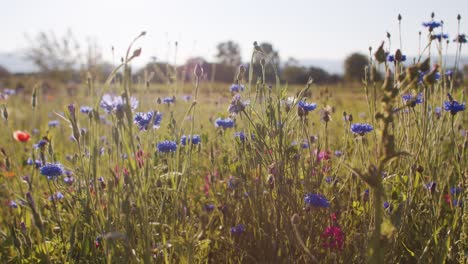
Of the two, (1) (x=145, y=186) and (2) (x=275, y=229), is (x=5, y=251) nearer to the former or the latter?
(1) (x=145, y=186)

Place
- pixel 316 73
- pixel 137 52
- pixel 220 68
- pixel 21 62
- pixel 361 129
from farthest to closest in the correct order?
pixel 220 68
pixel 21 62
pixel 316 73
pixel 361 129
pixel 137 52

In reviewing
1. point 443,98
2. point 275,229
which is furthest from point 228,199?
point 443,98

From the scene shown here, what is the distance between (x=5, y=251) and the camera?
5.99 ft

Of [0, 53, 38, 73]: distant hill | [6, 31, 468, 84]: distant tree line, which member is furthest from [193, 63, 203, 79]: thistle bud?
[0, 53, 38, 73]: distant hill

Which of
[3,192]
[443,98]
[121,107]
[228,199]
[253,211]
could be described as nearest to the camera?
[121,107]

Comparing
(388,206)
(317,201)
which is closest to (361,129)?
(388,206)

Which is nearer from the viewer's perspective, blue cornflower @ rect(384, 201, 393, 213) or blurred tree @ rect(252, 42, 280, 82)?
blurred tree @ rect(252, 42, 280, 82)

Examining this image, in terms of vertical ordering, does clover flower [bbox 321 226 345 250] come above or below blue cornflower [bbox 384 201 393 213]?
below

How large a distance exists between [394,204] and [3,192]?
A: 208 cm

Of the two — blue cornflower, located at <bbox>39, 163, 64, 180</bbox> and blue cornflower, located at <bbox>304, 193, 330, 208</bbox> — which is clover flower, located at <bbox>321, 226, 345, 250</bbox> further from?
blue cornflower, located at <bbox>39, 163, 64, 180</bbox>

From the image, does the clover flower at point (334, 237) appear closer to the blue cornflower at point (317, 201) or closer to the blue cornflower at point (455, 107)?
the blue cornflower at point (317, 201)

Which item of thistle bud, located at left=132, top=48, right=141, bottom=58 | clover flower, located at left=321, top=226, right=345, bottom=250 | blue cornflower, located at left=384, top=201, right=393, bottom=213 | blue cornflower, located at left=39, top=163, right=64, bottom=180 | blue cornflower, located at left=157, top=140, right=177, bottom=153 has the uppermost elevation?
thistle bud, located at left=132, top=48, right=141, bottom=58

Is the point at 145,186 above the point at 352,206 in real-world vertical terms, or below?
above

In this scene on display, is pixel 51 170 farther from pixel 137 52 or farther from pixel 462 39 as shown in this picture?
pixel 462 39
